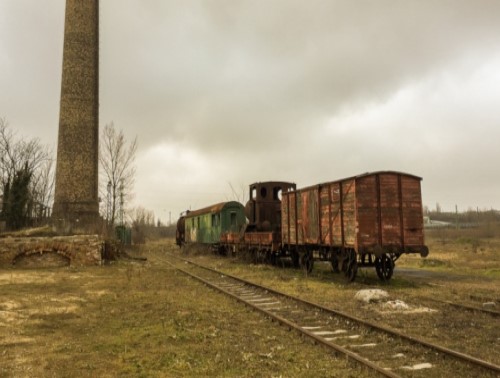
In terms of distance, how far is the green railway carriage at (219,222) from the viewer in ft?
90.8

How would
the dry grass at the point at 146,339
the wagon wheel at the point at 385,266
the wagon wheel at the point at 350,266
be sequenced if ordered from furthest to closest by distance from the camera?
1. the wagon wheel at the point at 385,266
2. the wagon wheel at the point at 350,266
3. the dry grass at the point at 146,339

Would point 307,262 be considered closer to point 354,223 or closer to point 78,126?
point 354,223

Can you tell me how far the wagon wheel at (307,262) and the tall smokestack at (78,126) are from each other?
2302 centimetres

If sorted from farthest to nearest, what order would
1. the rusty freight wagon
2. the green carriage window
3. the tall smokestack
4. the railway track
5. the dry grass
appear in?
the tall smokestack
the green carriage window
the rusty freight wagon
the dry grass
the railway track

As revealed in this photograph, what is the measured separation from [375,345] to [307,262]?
442 inches

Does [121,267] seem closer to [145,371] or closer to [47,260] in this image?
[47,260]

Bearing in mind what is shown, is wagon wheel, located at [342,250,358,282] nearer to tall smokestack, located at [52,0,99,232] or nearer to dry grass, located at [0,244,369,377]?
dry grass, located at [0,244,369,377]

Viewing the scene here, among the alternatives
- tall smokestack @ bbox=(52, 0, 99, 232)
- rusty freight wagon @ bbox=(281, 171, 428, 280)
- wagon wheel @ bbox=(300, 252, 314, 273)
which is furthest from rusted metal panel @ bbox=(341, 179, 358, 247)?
tall smokestack @ bbox=(52, 0, 99, 232)

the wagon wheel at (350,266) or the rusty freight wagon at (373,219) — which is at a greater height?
the rusty freight wagon at (373,219)

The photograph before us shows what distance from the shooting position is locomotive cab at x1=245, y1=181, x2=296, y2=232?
2258cm

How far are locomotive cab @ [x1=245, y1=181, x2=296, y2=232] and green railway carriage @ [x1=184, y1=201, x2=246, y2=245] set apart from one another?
2386 millimetres

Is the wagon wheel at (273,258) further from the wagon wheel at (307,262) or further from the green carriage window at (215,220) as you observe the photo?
the green carriage window at (215,220)

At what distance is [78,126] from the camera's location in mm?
36312

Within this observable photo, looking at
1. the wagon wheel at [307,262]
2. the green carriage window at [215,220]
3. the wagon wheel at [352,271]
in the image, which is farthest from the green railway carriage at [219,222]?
the wagon wheel at [352,271]
